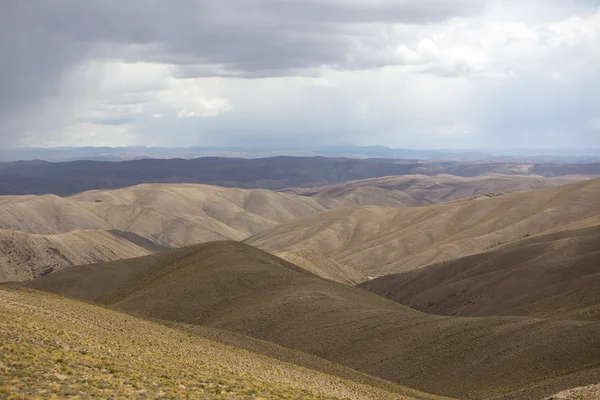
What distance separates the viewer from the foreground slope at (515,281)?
71125 mm

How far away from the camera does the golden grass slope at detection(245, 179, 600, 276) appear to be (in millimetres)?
139250

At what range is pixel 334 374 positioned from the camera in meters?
39.4

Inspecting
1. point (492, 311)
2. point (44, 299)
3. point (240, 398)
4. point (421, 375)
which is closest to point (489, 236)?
point (492, 311)

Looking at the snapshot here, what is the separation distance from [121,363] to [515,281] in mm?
69336

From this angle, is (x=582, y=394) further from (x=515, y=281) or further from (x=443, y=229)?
(x=443, y=229)

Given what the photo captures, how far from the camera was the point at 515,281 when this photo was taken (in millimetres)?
86250

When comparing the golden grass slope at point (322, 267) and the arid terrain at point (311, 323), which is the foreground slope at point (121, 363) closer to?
the arid terrain at point (311, 323)

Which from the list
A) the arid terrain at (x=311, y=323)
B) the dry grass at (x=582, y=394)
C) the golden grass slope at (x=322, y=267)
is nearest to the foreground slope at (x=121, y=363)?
the arid terrain at (x=311, y=323)

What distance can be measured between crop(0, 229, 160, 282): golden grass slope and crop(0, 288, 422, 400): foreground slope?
93779 mm

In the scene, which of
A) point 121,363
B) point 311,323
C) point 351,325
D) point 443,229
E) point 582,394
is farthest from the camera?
point 443,229

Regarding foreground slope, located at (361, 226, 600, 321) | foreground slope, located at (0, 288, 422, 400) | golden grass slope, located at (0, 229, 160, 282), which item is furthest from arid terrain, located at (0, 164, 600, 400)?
golden grass slope, located at (0, 229, 160, 282)

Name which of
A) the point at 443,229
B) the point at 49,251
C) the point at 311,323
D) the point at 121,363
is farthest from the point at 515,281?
the point at 49,251

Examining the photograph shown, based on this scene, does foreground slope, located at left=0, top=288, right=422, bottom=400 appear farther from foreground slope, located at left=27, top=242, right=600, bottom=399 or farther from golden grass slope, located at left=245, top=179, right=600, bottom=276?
golden grass slope, located at left=245, top=179, right=600, bottom=276

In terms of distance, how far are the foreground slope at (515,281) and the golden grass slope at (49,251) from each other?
6708cm
